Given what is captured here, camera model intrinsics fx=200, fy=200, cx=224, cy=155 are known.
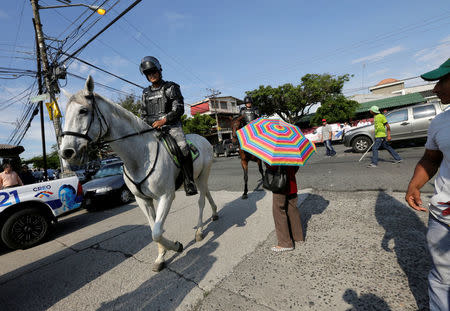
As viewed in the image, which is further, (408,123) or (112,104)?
(408,123)

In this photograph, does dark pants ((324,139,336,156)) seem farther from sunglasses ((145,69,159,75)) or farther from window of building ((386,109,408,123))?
sunglasses ((145,69,159,75))

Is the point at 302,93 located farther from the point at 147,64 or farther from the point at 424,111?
the point at 147,64

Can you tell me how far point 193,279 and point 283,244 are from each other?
121 cm

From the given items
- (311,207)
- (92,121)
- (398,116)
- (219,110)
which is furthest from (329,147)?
(219,110)

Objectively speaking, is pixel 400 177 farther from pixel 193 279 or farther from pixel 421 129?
pixel 421 129

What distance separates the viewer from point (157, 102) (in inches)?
118

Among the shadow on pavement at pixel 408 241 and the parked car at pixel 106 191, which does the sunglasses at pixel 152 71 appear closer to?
the shadow on pavement at pixel 408 241

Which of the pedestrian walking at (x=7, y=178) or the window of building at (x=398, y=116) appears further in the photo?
the window of building at (x=398, y=116)

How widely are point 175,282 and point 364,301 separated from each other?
6.22ft

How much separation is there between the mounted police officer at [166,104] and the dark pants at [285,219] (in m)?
1.25

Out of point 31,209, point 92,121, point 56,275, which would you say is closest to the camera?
point 92,121

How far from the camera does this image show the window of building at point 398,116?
9.12 m

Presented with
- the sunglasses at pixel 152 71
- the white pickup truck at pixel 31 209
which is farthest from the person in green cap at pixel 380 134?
the white pickup truck at pixel 31 209

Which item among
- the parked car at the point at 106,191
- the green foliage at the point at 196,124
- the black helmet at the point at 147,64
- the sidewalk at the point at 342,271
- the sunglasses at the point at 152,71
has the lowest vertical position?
the sidewalk at the point at 342,271
